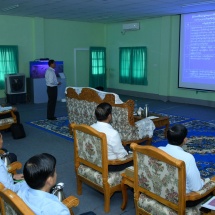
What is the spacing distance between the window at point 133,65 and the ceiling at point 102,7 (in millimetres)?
1487

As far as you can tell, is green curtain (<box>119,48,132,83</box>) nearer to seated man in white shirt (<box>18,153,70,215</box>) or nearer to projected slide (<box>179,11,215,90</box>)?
projected slide (<box>179,11,215,90</box>)

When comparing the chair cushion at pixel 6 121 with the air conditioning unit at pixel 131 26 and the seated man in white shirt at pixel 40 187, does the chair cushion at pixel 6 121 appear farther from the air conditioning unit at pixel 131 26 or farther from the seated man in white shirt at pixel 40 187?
the air conditioning unit at pixel 131 26

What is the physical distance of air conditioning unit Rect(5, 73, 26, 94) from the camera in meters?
8.91

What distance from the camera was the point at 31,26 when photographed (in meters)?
9.75

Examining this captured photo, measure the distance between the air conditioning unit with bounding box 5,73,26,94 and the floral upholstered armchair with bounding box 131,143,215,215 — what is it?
7.43 m

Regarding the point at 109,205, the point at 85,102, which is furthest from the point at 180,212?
the point at 85,102

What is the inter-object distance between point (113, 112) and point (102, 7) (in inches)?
169

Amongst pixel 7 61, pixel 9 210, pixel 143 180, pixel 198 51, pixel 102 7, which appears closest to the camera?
pixel 9 210

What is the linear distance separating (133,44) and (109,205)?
8.51 m

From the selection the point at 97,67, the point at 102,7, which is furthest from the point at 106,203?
the point at 97,67

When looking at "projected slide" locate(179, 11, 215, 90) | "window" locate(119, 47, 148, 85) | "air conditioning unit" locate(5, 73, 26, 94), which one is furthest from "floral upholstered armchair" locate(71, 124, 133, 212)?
"window" locate(119, 47, 148, 85)

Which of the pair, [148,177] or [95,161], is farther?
[95,161]

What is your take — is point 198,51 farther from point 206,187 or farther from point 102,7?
point 206,187

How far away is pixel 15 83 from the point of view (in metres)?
9.02
